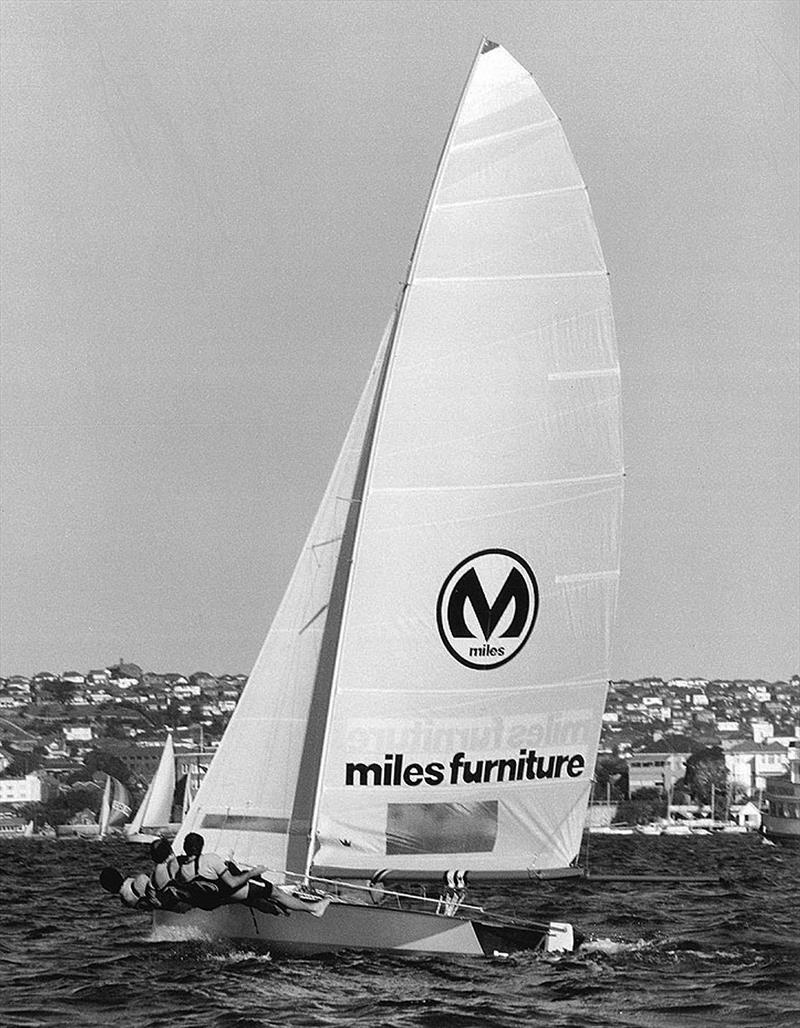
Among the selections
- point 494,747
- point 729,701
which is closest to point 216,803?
point 494,747

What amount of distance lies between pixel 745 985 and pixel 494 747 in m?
3.30

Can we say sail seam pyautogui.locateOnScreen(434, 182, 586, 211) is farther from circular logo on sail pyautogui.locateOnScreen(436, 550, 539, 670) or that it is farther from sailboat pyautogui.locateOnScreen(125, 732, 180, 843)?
sailboat pyautogui.locateOnScreen(125, 732, 180, 843)

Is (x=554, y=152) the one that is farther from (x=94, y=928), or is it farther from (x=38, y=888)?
(x=38, y=888)

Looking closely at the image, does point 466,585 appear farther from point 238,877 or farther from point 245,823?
point 238,877

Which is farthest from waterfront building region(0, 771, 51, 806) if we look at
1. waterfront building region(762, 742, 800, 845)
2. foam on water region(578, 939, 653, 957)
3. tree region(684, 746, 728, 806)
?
foam on water region(578, 939, 653, 957)

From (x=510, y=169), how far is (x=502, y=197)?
0.96 feet

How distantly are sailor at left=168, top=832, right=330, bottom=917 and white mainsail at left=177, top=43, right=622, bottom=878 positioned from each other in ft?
3.15

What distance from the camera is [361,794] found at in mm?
19484

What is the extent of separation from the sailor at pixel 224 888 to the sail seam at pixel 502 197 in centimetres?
653

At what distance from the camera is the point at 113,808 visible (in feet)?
308

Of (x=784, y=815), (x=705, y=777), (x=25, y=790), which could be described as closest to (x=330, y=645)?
(x=784, y=815)

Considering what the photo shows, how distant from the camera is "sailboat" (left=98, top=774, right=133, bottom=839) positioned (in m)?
89.7

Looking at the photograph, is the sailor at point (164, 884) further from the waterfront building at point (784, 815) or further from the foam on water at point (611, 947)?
the waterfront building at point (784, 815)

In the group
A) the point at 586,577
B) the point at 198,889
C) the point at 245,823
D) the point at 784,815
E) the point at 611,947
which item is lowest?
the point at 611,947
